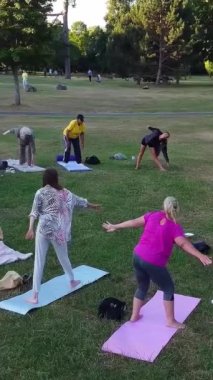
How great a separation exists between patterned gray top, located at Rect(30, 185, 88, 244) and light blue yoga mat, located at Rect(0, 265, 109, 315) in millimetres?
814

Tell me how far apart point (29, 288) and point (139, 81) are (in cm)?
6228

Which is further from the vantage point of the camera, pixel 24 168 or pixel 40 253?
pixel 24 168

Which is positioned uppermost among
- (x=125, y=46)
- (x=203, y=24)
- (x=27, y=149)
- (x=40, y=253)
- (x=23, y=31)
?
(x=203, y=24)

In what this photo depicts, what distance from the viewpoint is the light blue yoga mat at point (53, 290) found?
20.6 feet

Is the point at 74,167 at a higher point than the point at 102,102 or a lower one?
lower

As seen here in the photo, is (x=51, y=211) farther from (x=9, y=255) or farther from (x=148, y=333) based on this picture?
(x=9, y=255)

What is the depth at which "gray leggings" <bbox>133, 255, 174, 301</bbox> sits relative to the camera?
541 centimetres

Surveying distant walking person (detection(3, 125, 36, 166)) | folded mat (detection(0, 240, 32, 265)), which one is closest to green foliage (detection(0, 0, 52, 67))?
distant walking person (detection(3, 125, 36, 166))

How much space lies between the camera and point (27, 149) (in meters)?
15.5

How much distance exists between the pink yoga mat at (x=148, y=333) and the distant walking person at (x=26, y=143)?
9.31 metres

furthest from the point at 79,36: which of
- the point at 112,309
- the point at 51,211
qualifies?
the point at 112,309

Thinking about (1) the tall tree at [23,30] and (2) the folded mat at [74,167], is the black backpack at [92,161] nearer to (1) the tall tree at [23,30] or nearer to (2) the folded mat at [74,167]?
(2) the folded mat at [74,167]

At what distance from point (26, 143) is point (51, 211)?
9188mm

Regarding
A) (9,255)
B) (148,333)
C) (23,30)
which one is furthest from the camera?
(23,30)
